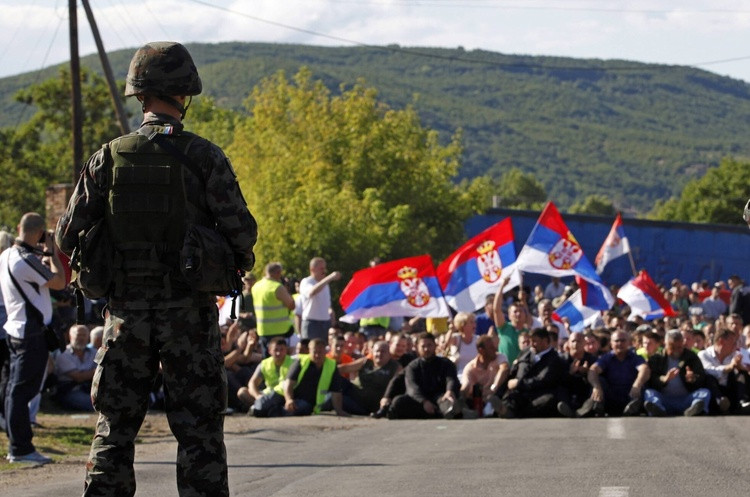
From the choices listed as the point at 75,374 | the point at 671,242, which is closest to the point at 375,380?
the point at 75,374

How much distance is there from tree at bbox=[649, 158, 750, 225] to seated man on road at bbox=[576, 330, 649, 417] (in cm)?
8543

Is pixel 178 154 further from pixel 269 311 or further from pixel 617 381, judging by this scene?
pixel 269 311

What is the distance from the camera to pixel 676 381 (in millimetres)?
17109

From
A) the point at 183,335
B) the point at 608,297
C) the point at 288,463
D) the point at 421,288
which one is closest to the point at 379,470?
the point at 288,463

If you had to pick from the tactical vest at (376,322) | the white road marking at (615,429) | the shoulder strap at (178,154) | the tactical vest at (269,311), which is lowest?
the white road marking at (615,429)

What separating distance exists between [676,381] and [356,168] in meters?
30.3

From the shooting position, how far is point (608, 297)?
2167cm

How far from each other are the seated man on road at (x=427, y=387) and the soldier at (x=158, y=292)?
10716mm

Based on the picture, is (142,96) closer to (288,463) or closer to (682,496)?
(682,496)

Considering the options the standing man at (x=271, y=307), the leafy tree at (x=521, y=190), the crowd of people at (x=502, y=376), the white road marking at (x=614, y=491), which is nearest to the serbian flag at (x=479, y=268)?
the crowd of people at (x=502, y=376)

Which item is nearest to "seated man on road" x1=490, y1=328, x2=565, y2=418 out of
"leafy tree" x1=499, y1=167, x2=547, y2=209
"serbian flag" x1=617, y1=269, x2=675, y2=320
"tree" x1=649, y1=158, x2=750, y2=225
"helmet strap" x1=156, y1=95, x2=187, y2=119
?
"serbian flag" x1=617, y1=269, x2=675, y2=320

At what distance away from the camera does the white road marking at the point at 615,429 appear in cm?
1269

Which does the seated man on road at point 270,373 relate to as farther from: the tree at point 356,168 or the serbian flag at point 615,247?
the tree at point 356,168

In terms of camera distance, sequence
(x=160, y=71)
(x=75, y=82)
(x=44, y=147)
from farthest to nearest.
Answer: (x=44, y=147) < (x=75, y=82) < (x=160, y=71)
